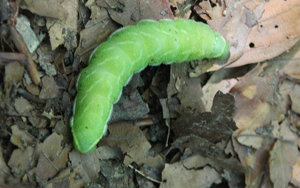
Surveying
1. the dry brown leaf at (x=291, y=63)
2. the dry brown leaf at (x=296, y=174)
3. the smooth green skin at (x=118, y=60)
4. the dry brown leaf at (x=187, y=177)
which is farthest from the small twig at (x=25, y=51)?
the dry brown leaf at (x=296, y=174)

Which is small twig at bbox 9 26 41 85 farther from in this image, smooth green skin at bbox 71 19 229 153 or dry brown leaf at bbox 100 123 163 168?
dry brown leaf at bbox 100 123 163 168

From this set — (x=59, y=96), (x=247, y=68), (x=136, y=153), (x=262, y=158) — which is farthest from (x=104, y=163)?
(x=247, y=68)

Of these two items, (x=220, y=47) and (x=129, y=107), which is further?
(x=220, y=47)

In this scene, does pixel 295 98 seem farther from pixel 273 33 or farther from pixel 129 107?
pixel 129 107

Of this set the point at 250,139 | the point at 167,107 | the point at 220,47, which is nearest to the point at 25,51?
the point at 167,107

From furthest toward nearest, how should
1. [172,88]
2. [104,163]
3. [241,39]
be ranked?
[241,39] < [172,88] < [104,163]

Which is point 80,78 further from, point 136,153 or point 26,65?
point 136,153

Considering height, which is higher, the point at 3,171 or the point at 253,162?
the point at 3,171
